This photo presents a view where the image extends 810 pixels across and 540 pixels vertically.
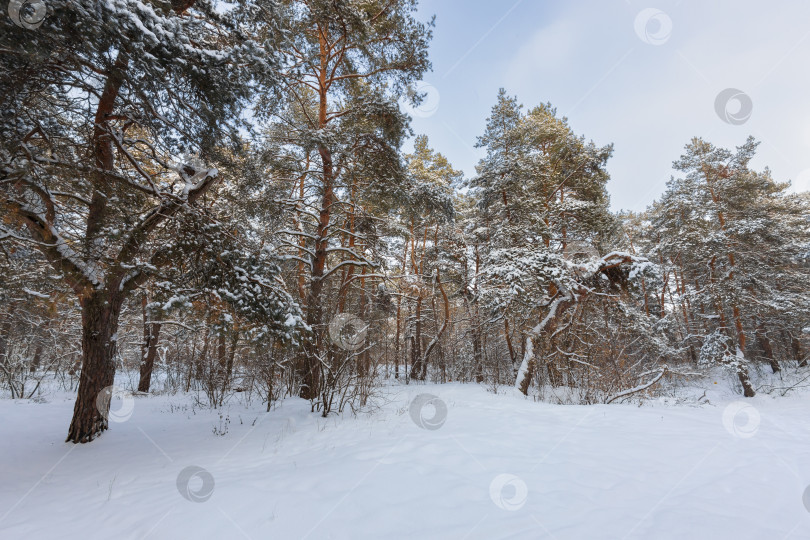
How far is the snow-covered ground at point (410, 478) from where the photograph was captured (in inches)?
101

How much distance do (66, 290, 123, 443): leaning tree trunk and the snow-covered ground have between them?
1.20 ft

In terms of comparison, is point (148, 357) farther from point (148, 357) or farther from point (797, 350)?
point (797, 350)

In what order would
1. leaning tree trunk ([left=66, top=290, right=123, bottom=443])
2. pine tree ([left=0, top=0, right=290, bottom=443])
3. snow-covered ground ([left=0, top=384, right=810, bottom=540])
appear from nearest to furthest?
snow-covered ground ([left=0, top=384, right=810, bottom=540])
pine tree ([left=0, top=0, right=290, bottom=443])
leaning tree trunk ([left=66, top=290, right=123, bottom=443])

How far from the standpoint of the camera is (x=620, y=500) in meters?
2.87

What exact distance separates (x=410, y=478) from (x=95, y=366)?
17.7 ft

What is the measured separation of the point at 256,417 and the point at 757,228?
1920 cm

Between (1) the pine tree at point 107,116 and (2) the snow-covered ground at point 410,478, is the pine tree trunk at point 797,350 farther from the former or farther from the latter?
(1) the pine tree at point 107,116

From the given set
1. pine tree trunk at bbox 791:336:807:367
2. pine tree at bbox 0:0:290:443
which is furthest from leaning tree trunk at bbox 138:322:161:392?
pine tree trunk at bbox 791:336:807:367

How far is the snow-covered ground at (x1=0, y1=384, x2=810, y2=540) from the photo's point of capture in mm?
2562

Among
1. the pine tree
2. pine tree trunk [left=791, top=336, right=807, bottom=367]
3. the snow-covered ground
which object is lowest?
the snow-covered ground

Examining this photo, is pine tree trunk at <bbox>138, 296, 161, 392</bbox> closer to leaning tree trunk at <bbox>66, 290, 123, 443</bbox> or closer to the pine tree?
the pine tree

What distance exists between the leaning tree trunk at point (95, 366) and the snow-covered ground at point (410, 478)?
0.37 m

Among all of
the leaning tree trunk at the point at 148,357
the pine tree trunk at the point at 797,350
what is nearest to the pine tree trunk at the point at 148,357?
the leaning tree trunk at the point at 148,357

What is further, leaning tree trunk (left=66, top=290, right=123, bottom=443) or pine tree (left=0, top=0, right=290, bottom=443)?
leaning tree trunk (left=66, top=290, right=123, bottom=443)
